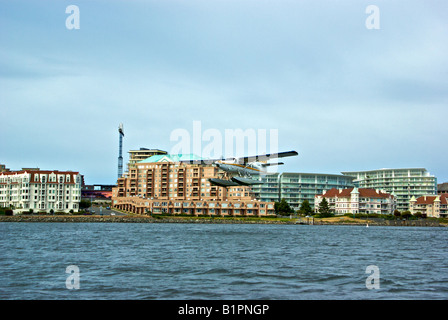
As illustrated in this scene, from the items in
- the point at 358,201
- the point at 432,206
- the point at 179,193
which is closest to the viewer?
the point at 179,193

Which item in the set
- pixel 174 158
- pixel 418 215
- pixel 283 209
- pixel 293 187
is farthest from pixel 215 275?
pixel 293 187

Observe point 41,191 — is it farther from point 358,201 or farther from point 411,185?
point 411,185

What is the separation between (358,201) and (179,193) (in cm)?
5671

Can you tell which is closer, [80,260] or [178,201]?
[80,260]

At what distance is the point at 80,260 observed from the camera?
3284 cm

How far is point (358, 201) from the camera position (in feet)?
504

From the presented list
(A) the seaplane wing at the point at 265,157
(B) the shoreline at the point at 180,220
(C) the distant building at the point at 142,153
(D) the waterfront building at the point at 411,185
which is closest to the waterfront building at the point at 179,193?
(B) the shoreline at the point at 180,220

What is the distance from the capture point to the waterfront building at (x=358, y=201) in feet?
502

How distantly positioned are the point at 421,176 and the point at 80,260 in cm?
18309

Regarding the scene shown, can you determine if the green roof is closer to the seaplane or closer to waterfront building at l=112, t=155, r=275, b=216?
waterfront building at l=112, t=155, r=275, b=216

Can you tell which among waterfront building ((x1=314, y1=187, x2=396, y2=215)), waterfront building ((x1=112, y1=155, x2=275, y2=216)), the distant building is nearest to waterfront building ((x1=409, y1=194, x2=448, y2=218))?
waterfront building ((x1=314, y1=187, x2=396, y2=215))

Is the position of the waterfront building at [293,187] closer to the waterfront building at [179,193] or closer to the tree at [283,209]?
the tree at [283,209]
